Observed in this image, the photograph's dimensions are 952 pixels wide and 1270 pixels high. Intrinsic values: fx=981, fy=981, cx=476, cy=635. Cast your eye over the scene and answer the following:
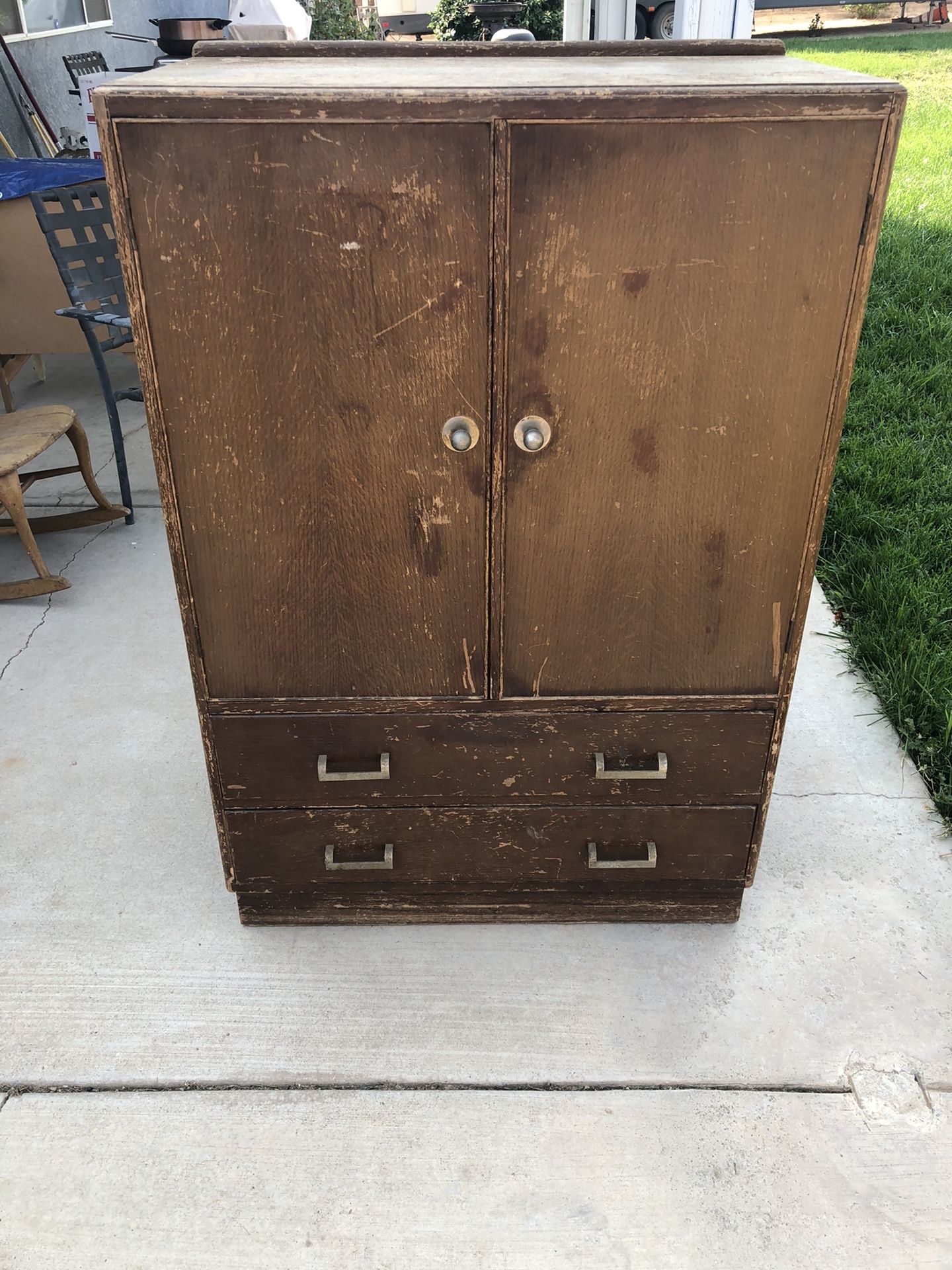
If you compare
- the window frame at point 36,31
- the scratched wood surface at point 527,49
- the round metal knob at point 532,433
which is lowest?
the round metal knob at point 532,433

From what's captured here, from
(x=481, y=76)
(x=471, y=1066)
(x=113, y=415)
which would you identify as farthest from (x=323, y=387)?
(x=113, y=415)

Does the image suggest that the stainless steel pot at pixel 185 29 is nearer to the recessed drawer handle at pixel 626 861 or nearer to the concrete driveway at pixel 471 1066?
the concrete driveway at pixel 471 1066

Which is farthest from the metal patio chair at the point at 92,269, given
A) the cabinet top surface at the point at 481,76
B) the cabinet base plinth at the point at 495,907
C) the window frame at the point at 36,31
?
the window frame at the point at 36,31

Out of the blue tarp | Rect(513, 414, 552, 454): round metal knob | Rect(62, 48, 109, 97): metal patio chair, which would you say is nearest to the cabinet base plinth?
Rect(513, 414, 552, 454): round metal knob

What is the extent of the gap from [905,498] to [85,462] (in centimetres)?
294

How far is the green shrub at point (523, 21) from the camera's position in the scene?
38.5 feet

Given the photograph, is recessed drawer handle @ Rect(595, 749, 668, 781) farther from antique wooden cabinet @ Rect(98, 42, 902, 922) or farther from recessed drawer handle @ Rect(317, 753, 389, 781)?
recessed drawer handle @ Rect(317, 753, 389, 781)

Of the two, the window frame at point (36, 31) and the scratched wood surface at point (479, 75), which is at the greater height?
the scratched wood surface at point (479, 75)

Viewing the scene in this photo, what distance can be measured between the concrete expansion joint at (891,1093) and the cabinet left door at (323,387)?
0.97 metres

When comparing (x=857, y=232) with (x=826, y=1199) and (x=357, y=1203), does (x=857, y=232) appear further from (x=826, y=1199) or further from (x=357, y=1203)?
(x=357, y=1203)

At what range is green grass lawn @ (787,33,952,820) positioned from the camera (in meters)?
2.61

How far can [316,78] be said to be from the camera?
4.66 ft

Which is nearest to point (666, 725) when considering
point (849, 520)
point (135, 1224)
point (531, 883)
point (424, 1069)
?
point (531, 883)

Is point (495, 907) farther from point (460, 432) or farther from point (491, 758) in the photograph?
point (460, 432)
